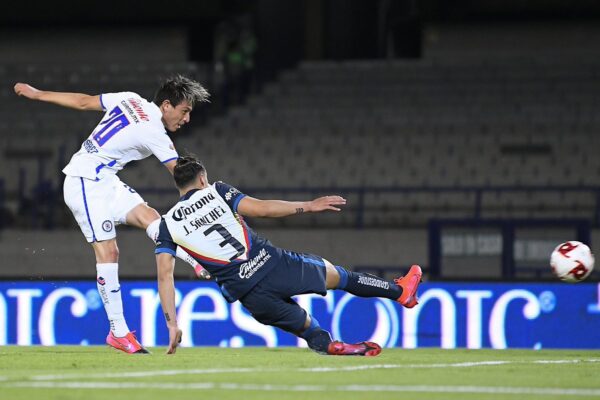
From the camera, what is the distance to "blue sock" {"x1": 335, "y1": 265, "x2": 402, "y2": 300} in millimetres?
9164

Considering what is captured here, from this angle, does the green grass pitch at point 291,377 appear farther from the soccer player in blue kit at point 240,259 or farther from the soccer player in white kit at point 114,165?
the soccer player in white kit at point 114,165

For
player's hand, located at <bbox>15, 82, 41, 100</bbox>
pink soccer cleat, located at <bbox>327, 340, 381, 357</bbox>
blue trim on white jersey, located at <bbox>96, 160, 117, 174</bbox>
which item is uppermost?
player's hand, located at <bbox>15, 82, 41, 100</bbox>

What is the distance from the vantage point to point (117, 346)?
31.5 feet

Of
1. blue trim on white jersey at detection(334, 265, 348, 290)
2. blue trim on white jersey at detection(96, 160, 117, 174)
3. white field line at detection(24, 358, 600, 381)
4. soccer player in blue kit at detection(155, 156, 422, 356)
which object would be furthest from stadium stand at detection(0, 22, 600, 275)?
white field line at detection(24, 358, 600, 381)

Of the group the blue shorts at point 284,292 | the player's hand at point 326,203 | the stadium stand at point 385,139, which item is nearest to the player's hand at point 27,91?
the blue shorts at point 284,292

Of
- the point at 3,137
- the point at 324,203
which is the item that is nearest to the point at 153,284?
the point at 324,203

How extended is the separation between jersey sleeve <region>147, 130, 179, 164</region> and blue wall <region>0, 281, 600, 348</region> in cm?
470

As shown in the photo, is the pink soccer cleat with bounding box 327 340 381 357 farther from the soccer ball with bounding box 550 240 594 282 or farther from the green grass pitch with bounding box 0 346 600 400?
the soccer ball with bounding box 550 240 594 282

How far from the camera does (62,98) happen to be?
9492 millimetres

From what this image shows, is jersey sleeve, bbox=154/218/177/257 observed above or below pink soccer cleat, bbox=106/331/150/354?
above

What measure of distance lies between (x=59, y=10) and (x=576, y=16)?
9664 mm

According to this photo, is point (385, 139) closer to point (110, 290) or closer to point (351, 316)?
point (351, 316)

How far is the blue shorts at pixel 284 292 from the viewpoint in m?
8.85

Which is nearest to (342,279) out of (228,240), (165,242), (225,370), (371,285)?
(371,285)
